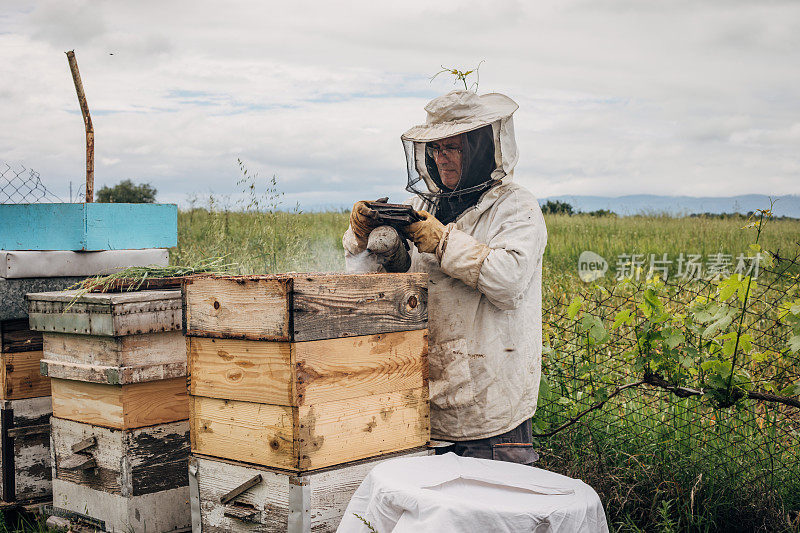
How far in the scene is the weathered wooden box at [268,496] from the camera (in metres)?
2.17

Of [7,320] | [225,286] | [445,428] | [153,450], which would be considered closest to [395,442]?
[445,428]

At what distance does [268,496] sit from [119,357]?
3.33ft

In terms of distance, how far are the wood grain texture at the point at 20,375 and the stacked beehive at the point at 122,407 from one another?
1.69 ft

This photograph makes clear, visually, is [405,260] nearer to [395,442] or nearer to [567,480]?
[395,442]

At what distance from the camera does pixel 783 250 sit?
11.5 meters

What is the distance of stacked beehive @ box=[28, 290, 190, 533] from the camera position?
2.85m

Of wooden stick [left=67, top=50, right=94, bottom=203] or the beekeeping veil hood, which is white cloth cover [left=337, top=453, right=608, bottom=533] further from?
wooden stick [left=67, top=50, right=94, bottom=203]

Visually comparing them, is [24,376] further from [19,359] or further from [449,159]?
[449,159]

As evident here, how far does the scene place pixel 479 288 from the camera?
2611 mm

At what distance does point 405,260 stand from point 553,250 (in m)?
8.87

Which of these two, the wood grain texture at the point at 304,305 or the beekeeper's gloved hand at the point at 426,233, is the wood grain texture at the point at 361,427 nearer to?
the wood grain texture at the point at 304,305

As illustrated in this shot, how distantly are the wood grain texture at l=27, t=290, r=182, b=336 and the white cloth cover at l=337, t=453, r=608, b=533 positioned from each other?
130 cm

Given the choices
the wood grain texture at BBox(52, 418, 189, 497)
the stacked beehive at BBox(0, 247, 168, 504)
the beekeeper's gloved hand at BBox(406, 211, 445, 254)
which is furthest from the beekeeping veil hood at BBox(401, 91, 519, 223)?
the stacked beehive at BBox(0, 247, 168, 504)

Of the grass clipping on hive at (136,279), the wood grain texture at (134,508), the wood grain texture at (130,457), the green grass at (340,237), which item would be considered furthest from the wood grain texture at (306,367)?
the green grass at (340,237)
